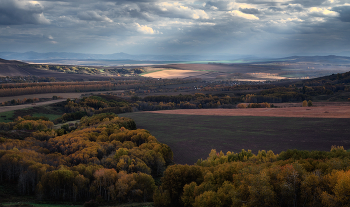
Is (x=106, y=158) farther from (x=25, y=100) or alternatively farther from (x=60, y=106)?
(x=25, y=100)

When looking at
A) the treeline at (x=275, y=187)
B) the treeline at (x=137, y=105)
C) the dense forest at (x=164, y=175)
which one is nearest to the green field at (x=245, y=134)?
the dense forest at (x=164, y=175)

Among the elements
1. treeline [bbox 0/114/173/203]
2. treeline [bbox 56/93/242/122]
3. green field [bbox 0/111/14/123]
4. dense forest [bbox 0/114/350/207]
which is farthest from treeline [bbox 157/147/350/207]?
treeline [bbox 56/93/242/122]

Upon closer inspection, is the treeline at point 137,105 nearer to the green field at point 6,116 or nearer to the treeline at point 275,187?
the green field at point 6,116

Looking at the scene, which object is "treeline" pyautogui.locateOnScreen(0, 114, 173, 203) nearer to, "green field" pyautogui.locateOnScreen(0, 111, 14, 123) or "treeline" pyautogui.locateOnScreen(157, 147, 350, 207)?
"treeline" pyautogui.locateOnScreen(157, 147, 350, 207)

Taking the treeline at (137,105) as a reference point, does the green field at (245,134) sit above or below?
above

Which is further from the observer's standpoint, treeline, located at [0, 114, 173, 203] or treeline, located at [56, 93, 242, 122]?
A: treeline, located at [56, 93, 242, 122]

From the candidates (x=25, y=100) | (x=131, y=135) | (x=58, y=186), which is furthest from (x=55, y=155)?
(x=25, y=100)
